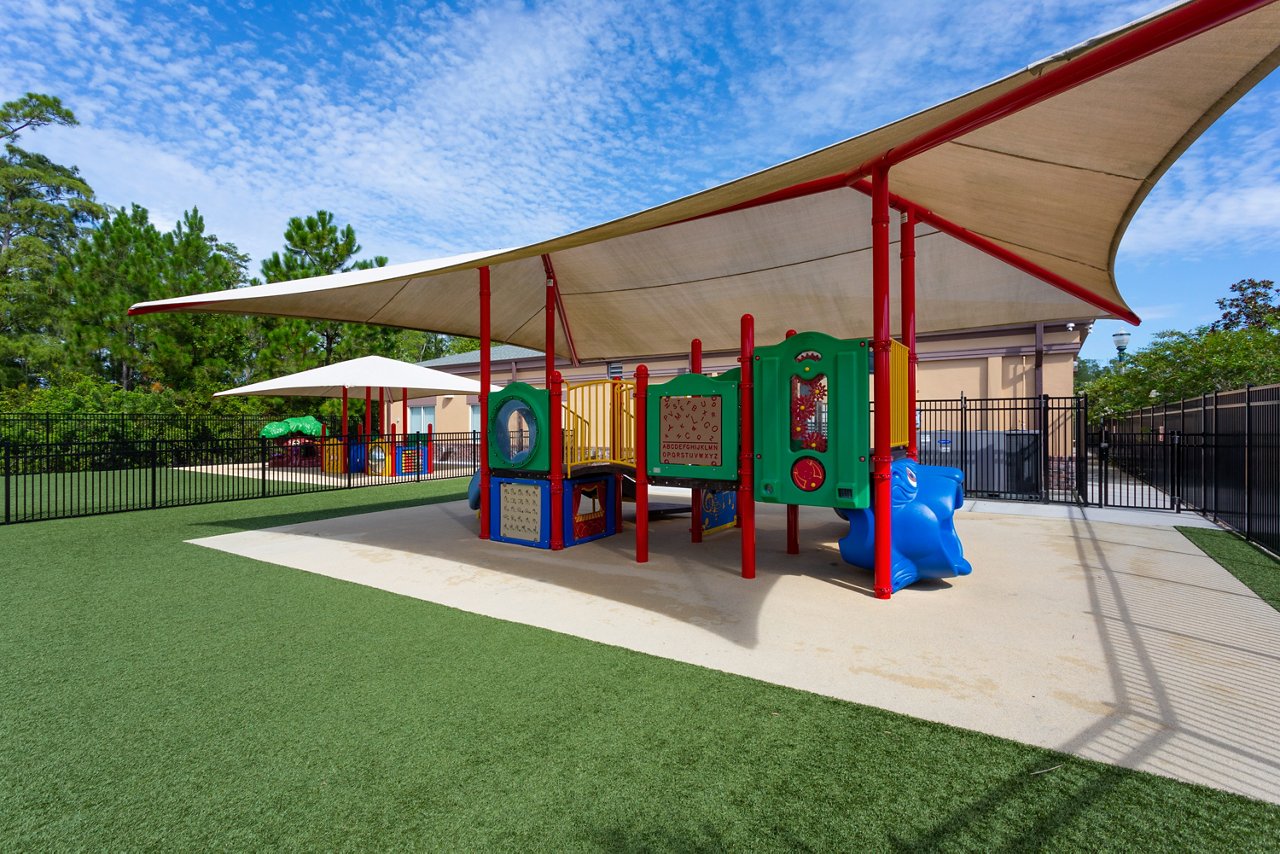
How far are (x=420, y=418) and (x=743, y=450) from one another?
89.0 feet

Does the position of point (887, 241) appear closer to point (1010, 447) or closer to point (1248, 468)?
point (1248, 468)

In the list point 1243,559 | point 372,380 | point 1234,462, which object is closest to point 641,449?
point 1243,559

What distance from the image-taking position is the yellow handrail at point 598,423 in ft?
26.6

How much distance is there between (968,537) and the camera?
332 inches

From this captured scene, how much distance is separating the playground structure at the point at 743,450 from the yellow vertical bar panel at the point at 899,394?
0.03 m

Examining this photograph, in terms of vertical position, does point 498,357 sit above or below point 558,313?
above

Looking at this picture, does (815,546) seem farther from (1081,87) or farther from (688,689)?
(1081,87)

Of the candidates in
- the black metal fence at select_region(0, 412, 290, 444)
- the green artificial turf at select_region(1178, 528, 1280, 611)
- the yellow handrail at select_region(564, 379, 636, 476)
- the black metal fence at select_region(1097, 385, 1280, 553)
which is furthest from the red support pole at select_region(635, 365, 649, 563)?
the black metal fence at select_region(0, 412, 290, 444)

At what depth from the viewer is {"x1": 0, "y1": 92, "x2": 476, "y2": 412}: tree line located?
80.1ft

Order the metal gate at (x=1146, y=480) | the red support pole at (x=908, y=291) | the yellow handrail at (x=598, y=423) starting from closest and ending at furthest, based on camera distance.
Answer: the red support pole at (x=908, y=291)
the yellow handrail at (x=598, y=423)
the metal gate at (x=1146, y=480)

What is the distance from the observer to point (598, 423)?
8648mm

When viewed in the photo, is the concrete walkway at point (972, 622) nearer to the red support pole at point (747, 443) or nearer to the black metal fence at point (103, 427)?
the red support pole at point (747, 443)

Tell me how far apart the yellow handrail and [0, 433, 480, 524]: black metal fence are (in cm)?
840

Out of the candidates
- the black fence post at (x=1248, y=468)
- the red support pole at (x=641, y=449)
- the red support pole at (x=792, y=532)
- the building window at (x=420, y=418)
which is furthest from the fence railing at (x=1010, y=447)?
the building window at (x=420, y=418)
